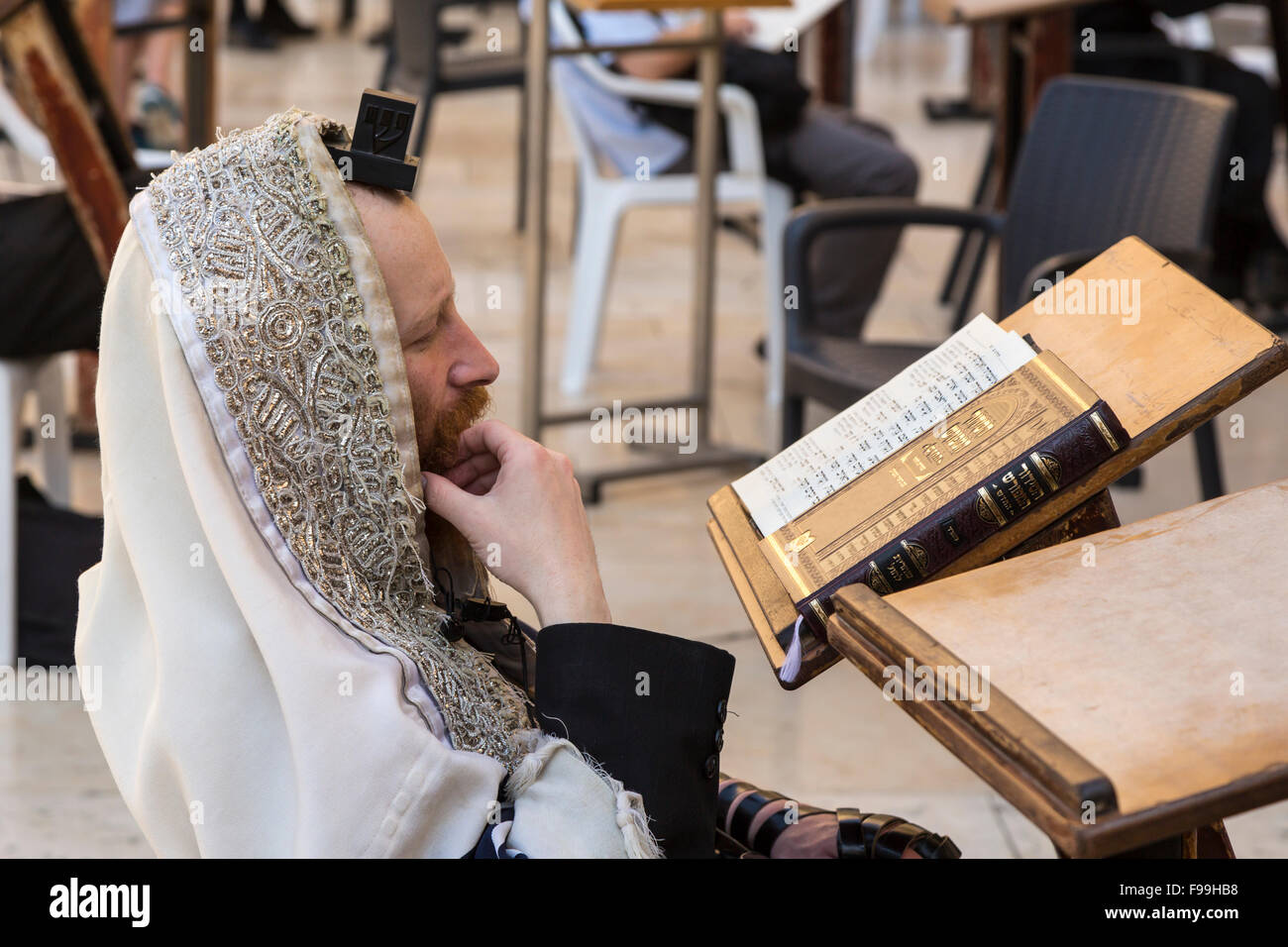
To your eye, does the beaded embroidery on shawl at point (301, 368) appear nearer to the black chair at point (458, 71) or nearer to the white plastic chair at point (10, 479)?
the white plastic chair at point (10, 479)

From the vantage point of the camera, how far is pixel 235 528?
109 centimetres

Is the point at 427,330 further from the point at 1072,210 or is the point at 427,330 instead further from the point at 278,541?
the point at 1072,210

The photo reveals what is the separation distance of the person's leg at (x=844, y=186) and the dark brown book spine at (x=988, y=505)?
309 cm

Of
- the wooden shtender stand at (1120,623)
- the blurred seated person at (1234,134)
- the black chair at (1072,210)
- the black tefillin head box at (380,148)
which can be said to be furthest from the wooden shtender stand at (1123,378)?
the blurred seated person at (1234,134)

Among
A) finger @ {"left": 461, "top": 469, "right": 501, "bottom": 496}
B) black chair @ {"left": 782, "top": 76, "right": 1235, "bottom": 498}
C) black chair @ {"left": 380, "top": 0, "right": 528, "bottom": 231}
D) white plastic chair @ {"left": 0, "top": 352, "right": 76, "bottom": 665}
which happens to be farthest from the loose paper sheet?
black chair @ {"left": 380, "top": 0, "right": 528, "bottom": 231}

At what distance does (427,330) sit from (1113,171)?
2.33 meters

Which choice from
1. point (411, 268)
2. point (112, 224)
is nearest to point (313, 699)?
point (411, 268)

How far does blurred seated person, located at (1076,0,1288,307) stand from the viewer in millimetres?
4711

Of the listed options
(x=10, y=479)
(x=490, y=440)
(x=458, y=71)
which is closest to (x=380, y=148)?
(x=490, y=440)

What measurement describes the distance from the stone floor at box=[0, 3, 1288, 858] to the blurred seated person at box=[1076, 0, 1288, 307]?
1.25 feet

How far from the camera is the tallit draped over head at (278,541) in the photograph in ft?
3.57

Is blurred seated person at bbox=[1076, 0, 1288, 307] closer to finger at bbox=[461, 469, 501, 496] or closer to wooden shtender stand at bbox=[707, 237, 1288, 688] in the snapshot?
wooden shtender stand at bbox=[707, 237, 1288, 688]
